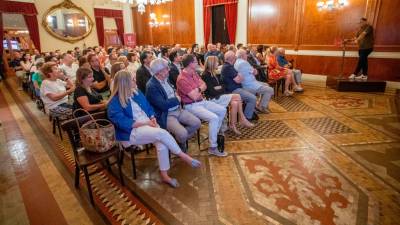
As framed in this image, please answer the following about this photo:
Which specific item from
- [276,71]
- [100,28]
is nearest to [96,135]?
[276,71]

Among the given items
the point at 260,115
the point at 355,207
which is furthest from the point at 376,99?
the point at 355,207

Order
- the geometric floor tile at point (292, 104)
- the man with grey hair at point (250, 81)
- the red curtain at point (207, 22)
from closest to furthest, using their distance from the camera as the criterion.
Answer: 1. the man with grey hair at point (250, 81)
2. the geometric floor tile at point (292, 104)
3. the red curtain at point (207, 22)

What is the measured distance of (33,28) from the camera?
34.4 ft

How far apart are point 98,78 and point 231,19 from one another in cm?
700

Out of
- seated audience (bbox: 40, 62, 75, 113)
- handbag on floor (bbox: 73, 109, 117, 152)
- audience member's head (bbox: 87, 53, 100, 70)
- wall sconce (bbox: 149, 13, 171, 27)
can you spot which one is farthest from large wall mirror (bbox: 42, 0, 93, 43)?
handbag on floor (bbox: 73, 109, 117, 152)

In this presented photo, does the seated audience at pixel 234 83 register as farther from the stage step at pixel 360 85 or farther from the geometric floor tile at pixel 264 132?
the stage step at pixel 360 85

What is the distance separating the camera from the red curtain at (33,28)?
10.3 metres

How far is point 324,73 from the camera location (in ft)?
24.7

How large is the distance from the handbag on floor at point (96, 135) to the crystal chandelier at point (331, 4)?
7.31 meters

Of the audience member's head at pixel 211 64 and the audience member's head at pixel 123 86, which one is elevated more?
the audience member's head at pixel 211 64

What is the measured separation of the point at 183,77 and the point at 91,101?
3.81 ft

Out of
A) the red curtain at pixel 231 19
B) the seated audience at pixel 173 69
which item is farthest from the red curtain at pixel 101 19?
the seated audience at pixel 173 69

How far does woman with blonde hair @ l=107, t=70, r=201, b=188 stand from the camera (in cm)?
233

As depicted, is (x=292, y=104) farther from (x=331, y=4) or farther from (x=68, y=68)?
(x=68, y=68)
